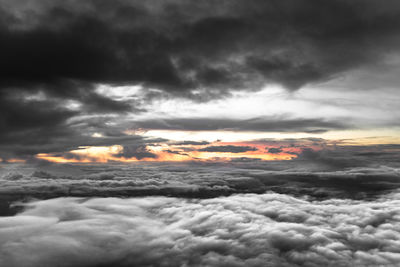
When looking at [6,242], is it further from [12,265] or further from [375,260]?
[375,260]

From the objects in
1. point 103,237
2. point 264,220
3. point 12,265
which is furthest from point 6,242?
point 264,220

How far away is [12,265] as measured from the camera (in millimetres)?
145875

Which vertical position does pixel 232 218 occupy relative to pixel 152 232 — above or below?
above

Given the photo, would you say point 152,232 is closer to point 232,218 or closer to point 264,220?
point 232,218

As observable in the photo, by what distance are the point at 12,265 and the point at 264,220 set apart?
160205 millimetres

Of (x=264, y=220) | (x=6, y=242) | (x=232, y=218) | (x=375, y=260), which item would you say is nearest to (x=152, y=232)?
(x=232, y=218)

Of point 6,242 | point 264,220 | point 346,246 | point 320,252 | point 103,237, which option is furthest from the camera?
point 103,237

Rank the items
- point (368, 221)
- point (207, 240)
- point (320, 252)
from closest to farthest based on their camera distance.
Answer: point (320, 252) < point (207, 240) < point (368, 221)

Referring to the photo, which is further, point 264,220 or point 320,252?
point 264,220

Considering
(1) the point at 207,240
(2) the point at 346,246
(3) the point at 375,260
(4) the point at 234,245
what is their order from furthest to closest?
(1) the point at 207,240 → (4) the point at 234,245 → (2) the point at 346,246 → (3) the point at 375,260

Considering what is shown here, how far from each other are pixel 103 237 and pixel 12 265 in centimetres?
5358

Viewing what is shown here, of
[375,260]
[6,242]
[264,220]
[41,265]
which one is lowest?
[41,265]

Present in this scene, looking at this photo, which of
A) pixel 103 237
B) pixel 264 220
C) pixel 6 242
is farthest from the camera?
pixel 103 237

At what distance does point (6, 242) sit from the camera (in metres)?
160
